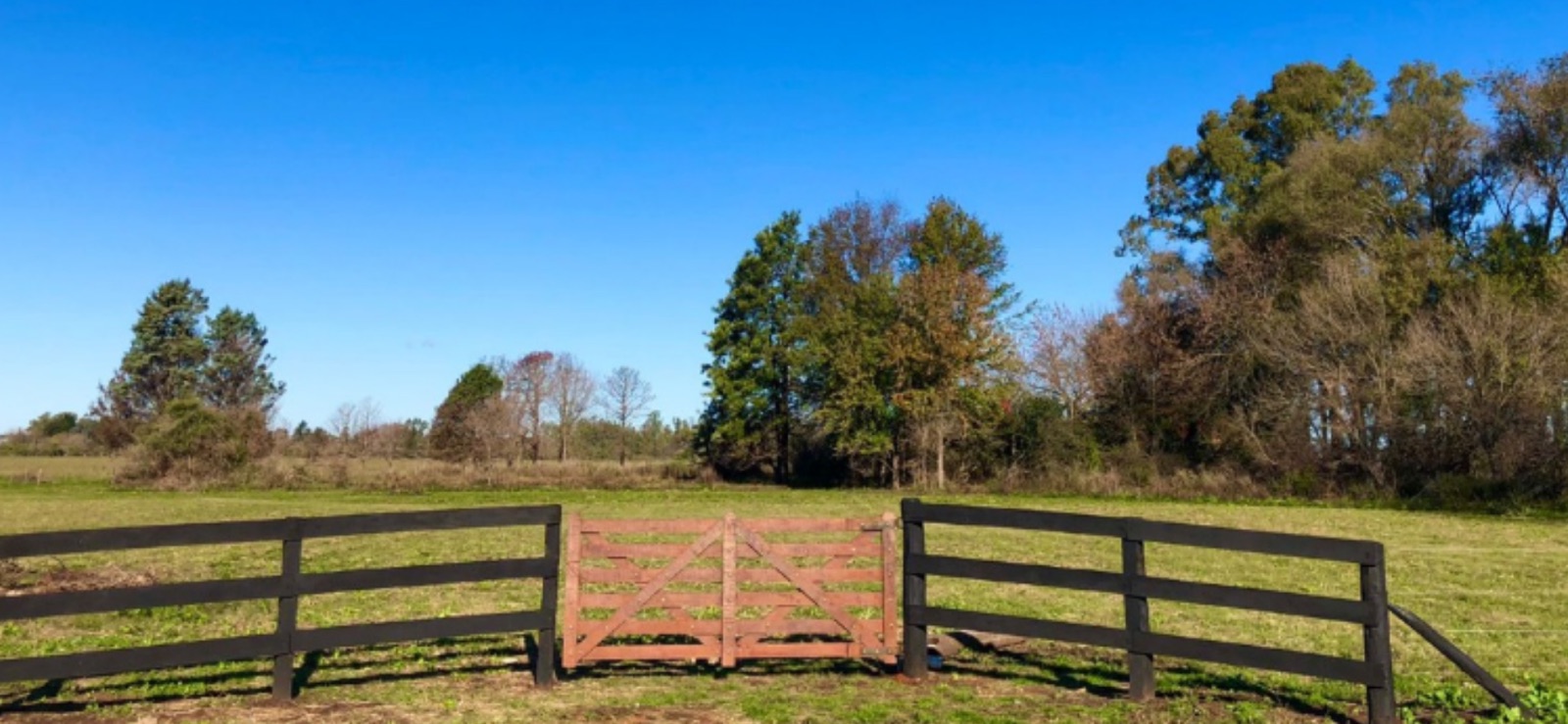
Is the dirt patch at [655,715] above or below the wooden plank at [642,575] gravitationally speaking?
below

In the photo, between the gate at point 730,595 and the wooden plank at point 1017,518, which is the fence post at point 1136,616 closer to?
the wooden plank at point 1017,518

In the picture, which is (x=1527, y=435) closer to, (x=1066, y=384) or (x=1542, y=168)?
(x=1542, y=168)

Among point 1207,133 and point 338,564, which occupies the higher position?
point 1207,133

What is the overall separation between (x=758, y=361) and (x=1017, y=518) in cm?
4380

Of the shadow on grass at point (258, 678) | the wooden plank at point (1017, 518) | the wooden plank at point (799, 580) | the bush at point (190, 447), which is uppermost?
the bush at point (190, 447)

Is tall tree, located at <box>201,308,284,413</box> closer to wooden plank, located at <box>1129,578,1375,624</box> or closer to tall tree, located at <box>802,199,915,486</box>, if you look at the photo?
tall tree, located at <box>802,199,915,486</box>

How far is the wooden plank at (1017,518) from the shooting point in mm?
8195

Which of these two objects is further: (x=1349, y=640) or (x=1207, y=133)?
(x=1207, y=133)

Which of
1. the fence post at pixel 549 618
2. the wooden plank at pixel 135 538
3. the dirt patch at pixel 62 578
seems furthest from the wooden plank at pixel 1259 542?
the dirt patch at pixel 62 578

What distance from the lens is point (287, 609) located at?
25.7 feet

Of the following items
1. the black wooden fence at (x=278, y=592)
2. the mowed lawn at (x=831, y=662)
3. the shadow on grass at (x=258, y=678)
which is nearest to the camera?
the black wooden fence at (x=278, y=592)

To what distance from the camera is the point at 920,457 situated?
149 feet

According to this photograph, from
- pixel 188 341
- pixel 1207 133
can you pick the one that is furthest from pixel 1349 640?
pixel 188 341

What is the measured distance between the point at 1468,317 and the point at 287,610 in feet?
117
